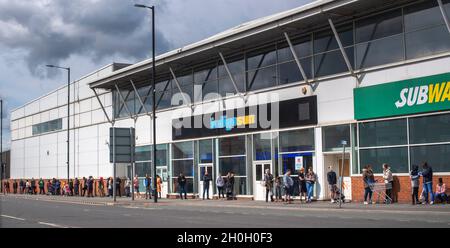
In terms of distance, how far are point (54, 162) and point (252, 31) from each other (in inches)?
1535

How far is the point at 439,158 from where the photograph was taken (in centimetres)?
2575

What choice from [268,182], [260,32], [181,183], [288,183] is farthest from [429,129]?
[181,183]

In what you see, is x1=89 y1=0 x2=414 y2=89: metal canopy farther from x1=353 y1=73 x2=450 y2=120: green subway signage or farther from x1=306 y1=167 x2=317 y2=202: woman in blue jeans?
x1=306 y1=167 x2=317 y2=202: woman in blue jeans

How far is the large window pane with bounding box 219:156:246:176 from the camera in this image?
36.7m

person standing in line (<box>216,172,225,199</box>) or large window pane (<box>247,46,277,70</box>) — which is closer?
large window pane (<box>247,46,277,70</box>)

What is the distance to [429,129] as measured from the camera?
26.1 meters

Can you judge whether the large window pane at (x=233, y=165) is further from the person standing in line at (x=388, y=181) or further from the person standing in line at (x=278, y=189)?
the person standing in line at (x=388, y=181)


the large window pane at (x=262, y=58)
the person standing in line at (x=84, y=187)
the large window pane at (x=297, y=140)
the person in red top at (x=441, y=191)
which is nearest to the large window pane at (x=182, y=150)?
Answer: the large window pane at (x=262, y=58)

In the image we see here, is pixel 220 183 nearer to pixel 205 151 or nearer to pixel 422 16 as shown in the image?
pixel 205 151

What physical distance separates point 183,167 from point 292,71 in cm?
1259

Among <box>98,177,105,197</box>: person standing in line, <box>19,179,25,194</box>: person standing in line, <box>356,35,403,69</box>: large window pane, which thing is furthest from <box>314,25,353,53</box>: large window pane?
<box>19,179,25,194</box>: person standing in line

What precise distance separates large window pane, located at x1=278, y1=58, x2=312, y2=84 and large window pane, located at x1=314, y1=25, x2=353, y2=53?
0.98 metres

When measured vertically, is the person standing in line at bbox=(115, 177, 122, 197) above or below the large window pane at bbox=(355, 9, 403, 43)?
below
